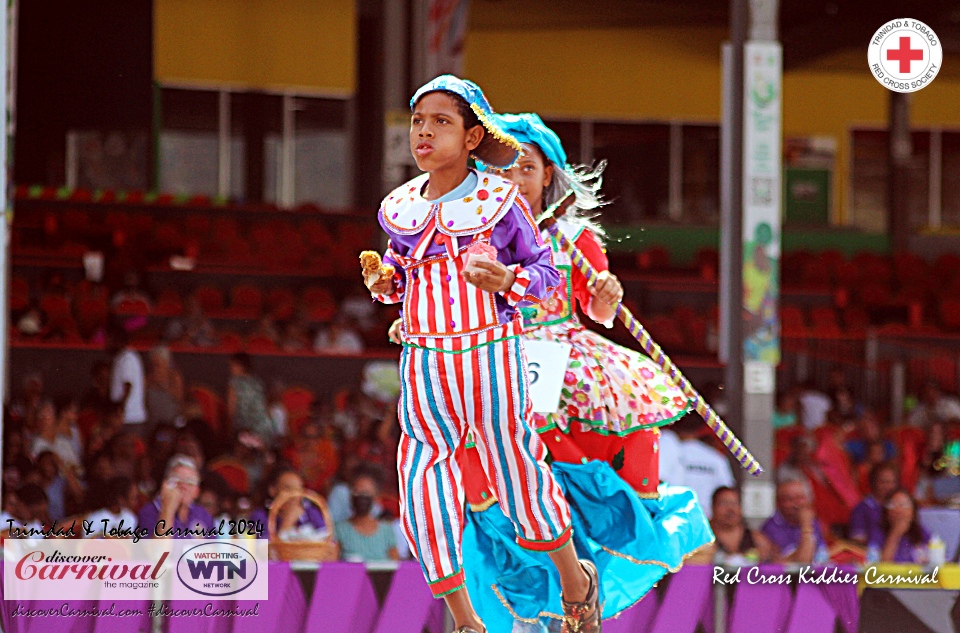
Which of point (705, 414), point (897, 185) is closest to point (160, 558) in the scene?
point (705, 414)

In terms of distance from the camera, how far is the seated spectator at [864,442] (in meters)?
8.47

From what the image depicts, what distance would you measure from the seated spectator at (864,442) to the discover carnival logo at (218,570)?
5.35 meters

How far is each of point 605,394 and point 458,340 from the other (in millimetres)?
633

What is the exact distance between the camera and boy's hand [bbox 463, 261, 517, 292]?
297cm

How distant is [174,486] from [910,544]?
3654 mm

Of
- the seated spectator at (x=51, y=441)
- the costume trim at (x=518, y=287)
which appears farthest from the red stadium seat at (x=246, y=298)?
the costume trim at (x=518, y=287)

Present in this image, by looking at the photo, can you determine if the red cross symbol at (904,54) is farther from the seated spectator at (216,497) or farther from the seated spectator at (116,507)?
the seated spectator at (116,507)

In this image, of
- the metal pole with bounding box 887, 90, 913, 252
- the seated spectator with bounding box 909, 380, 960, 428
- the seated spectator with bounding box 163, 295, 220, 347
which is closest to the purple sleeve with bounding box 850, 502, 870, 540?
the seated spectator with bounding box 909, 380, 960, 428

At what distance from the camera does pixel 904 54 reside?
15.5 ft

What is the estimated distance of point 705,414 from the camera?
3.64m

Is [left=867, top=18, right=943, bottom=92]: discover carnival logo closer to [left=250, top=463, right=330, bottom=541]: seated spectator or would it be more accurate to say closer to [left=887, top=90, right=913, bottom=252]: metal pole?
[left=250, top=463, right=330, bottom=541]: seated spectator

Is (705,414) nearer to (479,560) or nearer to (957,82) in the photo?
(479,560)

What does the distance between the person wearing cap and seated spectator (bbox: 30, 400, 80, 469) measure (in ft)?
14.3

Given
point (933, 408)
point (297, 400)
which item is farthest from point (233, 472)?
point (933, 408)
